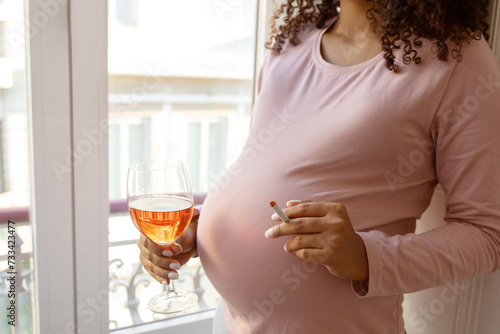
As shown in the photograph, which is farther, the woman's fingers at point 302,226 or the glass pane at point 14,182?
the glass pane at point 14,182

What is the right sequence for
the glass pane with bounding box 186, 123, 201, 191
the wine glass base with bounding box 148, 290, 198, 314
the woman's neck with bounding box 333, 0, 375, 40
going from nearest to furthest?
the wine glass base with bounding box 148, 290, 198, 314 → the woman's neck with bounding box 333, 0, 375, 40 → the glass pane with bounding box 186, 123, 201, 191

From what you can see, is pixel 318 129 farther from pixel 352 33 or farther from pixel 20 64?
pixel 20 64

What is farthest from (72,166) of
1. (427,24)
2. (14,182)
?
(427,24)

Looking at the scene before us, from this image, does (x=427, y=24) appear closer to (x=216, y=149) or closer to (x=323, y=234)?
(x=323, y=234)

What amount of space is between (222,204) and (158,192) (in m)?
0.15

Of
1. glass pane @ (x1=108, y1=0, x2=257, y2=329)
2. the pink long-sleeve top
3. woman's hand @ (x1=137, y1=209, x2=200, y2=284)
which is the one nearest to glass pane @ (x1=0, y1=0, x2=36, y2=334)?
glass pane @ (x1=108, y1=0, x2=257, y2=329)

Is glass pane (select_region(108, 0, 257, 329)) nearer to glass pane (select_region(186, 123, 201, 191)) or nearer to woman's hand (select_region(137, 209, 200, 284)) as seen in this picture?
glass pane (select_region(186, 123, 201, 191))

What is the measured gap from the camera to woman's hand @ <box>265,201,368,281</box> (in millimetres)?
671

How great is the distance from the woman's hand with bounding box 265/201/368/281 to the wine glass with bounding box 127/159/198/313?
17 centimetres

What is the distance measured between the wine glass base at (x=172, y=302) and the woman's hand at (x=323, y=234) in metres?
0.25

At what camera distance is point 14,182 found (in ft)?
3.72

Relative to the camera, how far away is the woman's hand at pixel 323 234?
0.67 metres

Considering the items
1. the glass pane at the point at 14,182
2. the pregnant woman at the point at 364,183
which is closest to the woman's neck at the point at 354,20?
the pregnant woman at the point at 364,183

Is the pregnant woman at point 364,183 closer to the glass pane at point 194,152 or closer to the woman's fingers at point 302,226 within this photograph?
the woman's fingers at point 302,226
